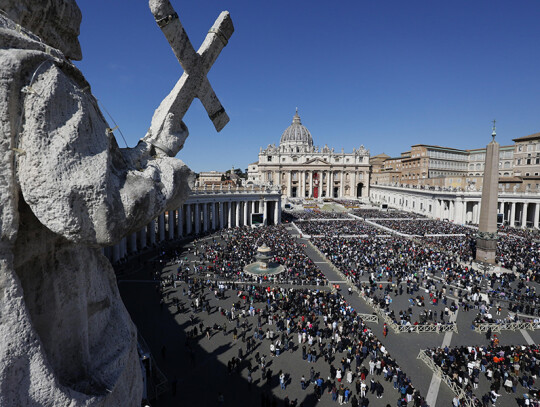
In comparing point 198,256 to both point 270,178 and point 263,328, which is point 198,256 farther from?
point 270,178

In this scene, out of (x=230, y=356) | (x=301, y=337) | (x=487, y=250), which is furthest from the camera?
(x=487, y=250)

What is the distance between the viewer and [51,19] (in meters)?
3.10

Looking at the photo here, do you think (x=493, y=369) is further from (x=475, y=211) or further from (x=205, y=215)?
(x=475, y=211)

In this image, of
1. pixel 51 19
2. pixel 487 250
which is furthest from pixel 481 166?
pixel 51 19

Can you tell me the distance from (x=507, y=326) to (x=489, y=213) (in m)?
15.3

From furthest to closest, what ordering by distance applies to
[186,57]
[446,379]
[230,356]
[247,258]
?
1. [247,258]
2. [230,356]
3. [446,379]
4. [186,57]

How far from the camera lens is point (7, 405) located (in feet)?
7.30

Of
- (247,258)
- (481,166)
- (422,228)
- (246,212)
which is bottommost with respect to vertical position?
(247,258)

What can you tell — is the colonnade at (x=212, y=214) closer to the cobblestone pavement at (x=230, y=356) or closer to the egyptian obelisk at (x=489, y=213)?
the cobblestone pavement at (x=230, y=356)

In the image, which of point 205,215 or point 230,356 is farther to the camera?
point 205,215

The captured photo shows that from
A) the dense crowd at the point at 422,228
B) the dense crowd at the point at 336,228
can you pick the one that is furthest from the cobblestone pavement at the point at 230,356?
the dense crowd at the point at 422,228

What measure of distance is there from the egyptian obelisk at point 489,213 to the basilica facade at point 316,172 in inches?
2949

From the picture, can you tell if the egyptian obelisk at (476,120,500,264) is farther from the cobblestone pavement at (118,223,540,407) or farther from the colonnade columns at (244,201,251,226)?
the colonnade columns at (244,201,251,226)

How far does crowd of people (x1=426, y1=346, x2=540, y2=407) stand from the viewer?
38.1 ft
